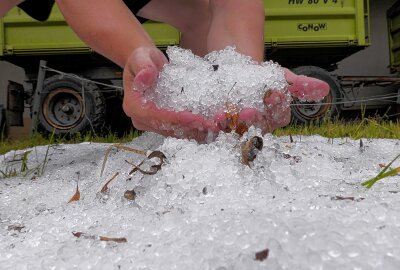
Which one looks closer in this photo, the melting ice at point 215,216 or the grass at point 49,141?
the melting ice at point 215,216

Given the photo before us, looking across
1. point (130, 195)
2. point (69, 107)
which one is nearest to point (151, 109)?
point (130, 195)

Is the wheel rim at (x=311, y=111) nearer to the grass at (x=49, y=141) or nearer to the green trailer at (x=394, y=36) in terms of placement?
the grass at (x=49, y=141)

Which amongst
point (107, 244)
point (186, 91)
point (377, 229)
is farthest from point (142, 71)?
point (377, 229)

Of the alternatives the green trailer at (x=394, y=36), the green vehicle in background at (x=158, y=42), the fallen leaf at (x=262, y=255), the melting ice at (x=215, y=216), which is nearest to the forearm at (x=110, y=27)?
the melting ice at (x=215, y=216)

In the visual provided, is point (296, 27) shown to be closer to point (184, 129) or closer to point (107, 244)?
point (184, 129)

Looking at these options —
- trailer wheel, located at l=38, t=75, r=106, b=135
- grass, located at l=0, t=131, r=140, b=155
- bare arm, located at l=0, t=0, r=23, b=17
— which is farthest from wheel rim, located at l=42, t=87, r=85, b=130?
bare arm, located at l=0, t=0, r=23, b=17

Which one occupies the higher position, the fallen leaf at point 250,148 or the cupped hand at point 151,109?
the cupped hand at point 151,109

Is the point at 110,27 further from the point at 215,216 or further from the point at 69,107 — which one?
the point at 69,107

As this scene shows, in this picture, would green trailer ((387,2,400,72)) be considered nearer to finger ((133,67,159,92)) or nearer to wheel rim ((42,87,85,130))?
wheel rim ((42,87,85,130))
